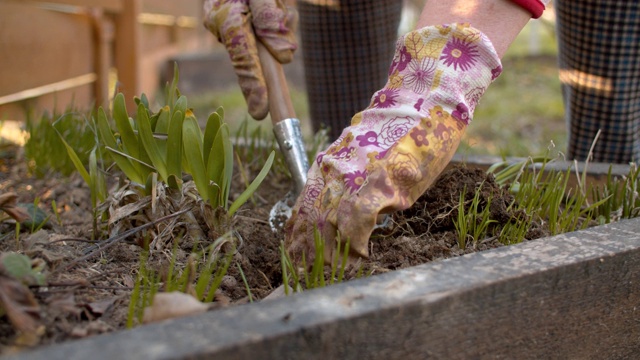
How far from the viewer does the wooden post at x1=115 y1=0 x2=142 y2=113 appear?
13.0 ft

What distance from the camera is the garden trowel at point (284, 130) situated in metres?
1.56

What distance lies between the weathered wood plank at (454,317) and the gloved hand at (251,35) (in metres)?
0.75

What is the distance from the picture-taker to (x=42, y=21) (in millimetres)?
3305

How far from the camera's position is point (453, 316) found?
2.93 feet

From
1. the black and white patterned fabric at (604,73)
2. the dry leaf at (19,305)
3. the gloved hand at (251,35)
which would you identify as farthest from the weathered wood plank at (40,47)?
the dry leaf at (19,305)

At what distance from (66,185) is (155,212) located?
2.11 feet

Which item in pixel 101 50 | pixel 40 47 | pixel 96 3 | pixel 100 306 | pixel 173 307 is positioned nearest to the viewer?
pixel 173 307

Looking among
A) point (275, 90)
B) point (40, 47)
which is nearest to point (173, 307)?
point (275, 90)

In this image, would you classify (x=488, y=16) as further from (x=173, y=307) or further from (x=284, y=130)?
(x=173, y=307)

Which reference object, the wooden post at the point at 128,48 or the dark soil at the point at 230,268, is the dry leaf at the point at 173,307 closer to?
the dark soil at the point at 230,268

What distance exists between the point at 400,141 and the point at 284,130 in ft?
1.66

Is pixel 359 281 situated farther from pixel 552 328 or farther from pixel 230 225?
pixel 230 225

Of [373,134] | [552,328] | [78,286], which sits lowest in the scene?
[552,328]

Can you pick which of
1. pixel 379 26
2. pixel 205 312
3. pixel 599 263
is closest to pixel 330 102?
pixel 379 26
